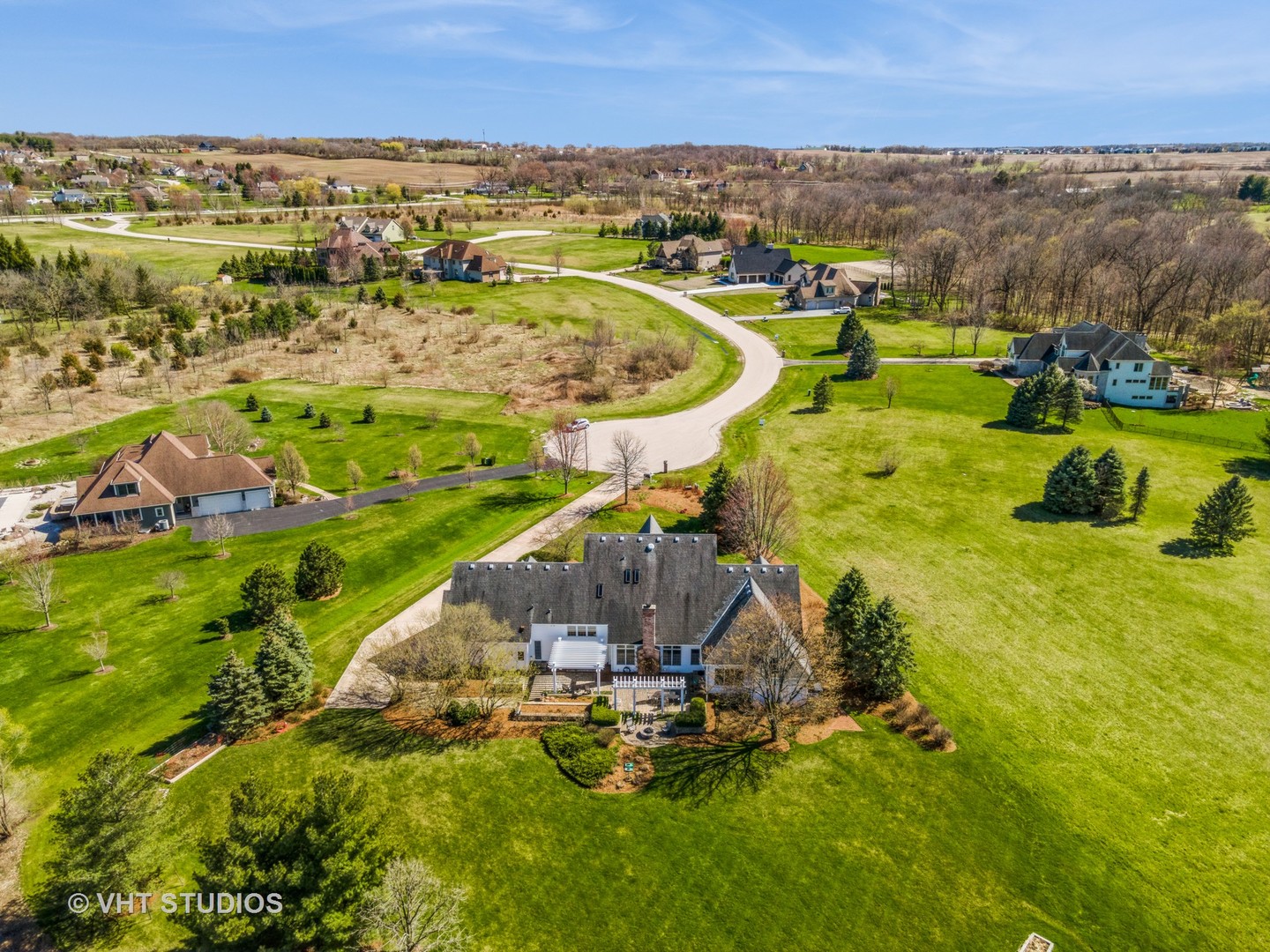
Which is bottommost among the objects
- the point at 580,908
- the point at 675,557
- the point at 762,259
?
the point at 580,908

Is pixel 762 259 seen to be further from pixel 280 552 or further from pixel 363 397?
pixel 280 552

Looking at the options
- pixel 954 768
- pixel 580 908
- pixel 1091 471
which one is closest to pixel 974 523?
pixel 1091 471

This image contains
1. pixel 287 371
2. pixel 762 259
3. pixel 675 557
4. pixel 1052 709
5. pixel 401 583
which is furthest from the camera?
pixel 762 259

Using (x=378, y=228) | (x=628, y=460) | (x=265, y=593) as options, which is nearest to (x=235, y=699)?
(x=265, y=593)

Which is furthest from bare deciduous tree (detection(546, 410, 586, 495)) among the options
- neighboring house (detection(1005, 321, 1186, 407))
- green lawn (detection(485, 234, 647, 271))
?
green lawn (detection(485, 234, 647, 271))

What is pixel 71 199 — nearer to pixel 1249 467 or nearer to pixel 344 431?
pixel 344 431
